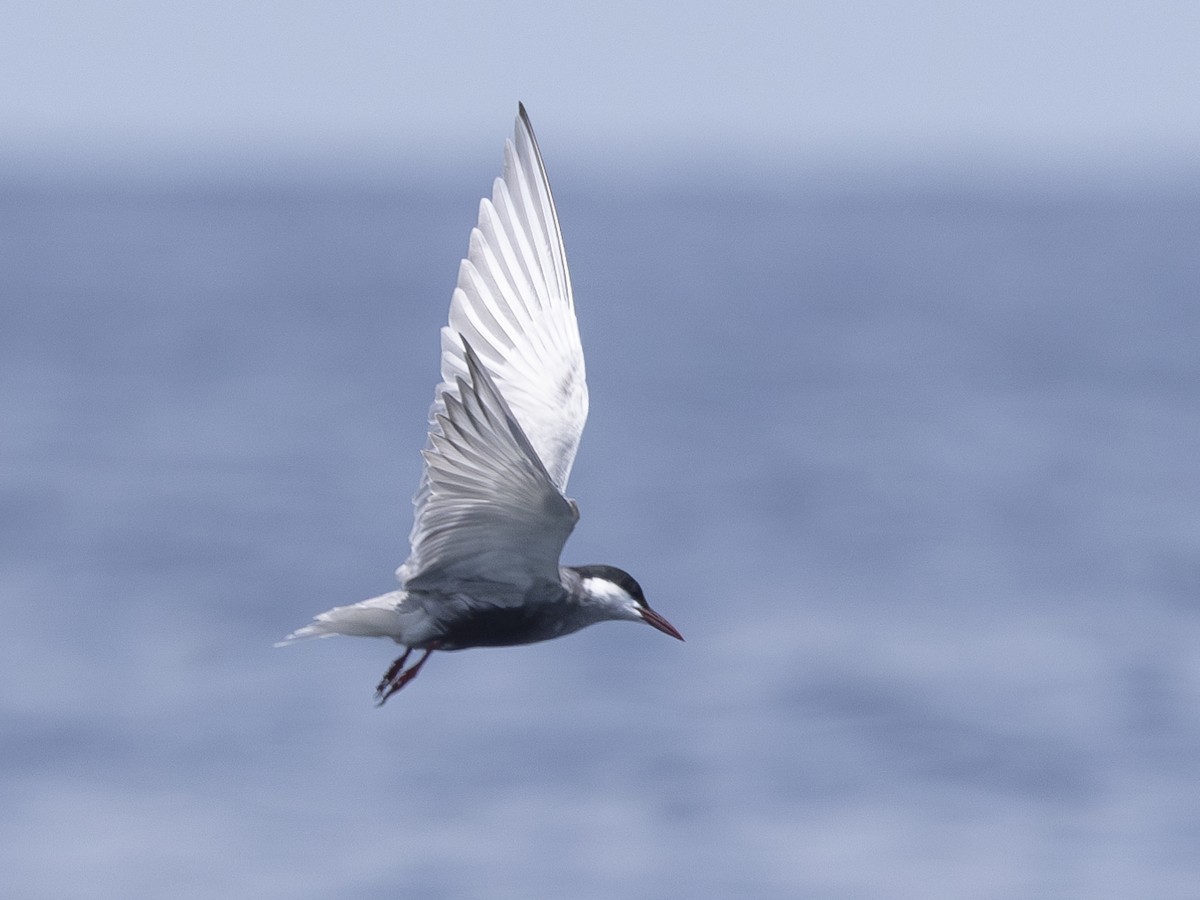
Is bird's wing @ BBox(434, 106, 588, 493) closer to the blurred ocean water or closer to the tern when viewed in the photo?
the tern

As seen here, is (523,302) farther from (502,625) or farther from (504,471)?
(504,471)

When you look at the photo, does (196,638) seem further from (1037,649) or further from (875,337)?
(875,337)

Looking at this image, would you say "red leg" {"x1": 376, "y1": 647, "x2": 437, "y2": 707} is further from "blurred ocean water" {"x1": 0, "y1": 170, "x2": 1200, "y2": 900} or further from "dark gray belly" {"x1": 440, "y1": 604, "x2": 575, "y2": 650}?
"blurred ocean water" {"x1": 0, "y1": 170, "x2": 1200, "y2": 900}

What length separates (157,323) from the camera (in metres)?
60.1

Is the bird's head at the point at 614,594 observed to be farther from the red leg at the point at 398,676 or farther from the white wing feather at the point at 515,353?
the red leg at the point at 398,676

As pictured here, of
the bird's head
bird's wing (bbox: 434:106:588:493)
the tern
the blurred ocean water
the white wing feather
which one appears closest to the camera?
the tern

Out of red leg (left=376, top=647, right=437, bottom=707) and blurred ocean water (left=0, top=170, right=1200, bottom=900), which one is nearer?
red leg (left=376, top=647, right=437, bottom=707)

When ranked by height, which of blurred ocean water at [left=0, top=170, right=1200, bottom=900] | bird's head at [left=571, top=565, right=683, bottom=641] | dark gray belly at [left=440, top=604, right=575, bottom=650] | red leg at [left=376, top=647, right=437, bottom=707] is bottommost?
red leg at [left=376, top=647, right=437, bottom=707]

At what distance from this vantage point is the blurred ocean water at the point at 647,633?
2039 cm

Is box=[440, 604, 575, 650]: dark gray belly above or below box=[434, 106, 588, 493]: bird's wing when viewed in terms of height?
below

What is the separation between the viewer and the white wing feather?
9594 mm

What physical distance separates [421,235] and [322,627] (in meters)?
76.1

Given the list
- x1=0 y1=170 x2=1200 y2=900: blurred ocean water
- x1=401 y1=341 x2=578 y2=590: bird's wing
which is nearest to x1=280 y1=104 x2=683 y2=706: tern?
x1=401 y1=341 x2=578 y2=590: bird's wing

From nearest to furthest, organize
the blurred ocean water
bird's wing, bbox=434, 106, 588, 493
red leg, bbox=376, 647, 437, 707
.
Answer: red leg, bbox=376, 647, 437, 707 < bird's wing, bbox=434, 106, 588, 493 < the blurred ocean water
